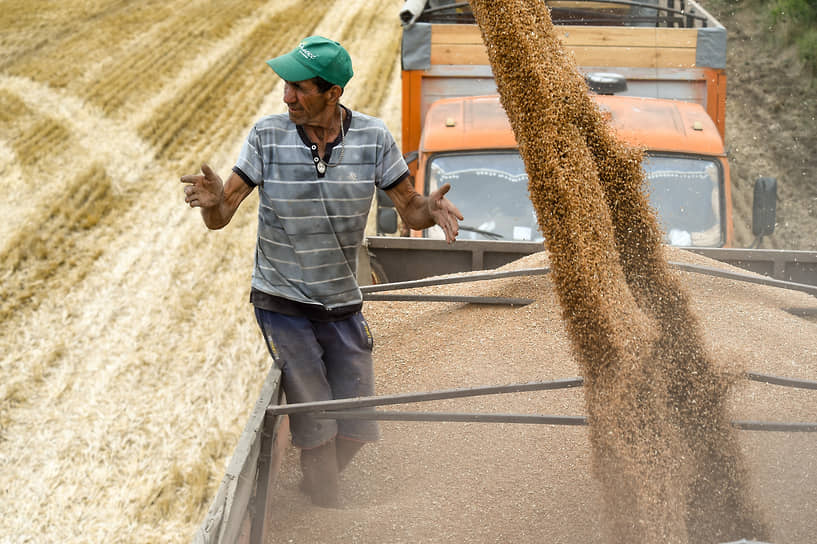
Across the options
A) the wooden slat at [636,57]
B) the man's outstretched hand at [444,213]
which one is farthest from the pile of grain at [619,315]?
the wooden slat at [636,57]

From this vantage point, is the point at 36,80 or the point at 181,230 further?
the point at 36,80

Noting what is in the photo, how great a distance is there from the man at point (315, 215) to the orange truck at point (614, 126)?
1532mm

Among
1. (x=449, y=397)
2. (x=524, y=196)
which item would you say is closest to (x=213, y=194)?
(x=449, y=397)

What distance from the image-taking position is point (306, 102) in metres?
3.11

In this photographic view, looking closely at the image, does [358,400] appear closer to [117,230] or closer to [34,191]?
[117,230]

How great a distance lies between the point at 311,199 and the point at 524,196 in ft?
7.10

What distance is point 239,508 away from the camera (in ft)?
8.50

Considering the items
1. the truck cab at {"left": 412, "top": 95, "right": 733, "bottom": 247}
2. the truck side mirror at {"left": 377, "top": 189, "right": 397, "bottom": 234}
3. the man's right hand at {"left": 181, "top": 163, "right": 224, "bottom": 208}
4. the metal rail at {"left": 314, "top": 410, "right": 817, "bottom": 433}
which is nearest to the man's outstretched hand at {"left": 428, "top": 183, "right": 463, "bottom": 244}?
the metal rail at {"left": 314, "top": 410, "right": 817, "bottom": 433}

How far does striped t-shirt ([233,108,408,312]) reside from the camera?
3.16 m

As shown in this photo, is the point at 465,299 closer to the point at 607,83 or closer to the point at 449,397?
the point at 449,397

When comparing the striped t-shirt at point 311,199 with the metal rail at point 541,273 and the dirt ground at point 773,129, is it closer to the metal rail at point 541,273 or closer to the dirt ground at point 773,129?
the metal rail at point 541,273

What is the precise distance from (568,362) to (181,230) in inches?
249

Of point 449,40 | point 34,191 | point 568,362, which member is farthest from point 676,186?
point 34,191

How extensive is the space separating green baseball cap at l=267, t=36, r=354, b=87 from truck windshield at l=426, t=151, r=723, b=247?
A: 207 cm
